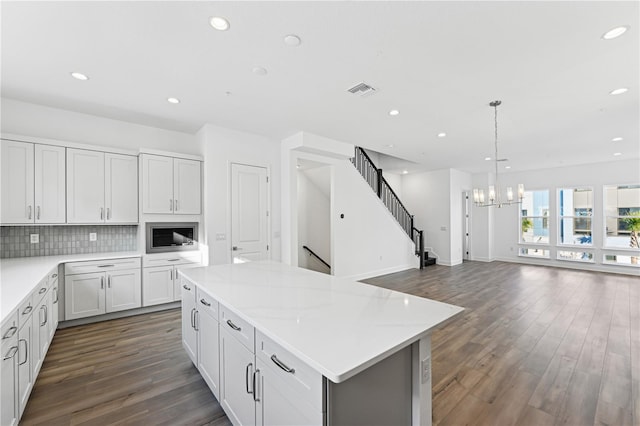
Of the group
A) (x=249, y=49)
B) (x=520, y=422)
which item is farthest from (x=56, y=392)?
(x=520, y=422)

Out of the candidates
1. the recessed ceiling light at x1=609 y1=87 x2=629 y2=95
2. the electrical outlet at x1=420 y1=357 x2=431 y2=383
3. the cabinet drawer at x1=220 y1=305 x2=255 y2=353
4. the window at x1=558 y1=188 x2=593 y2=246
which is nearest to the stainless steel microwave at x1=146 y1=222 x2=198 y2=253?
the cabinet drawer at x1=220 y1=305 x2=255 y2=353

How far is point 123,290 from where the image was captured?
3895 millimetres

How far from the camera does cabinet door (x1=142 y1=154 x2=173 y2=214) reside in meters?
4.16

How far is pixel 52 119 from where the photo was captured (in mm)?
3824

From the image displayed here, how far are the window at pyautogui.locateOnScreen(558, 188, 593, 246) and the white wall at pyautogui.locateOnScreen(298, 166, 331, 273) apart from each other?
22.3 ft

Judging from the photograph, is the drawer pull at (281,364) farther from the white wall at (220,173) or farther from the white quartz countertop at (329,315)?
the white wall at (220,173)

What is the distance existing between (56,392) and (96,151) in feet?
9.89

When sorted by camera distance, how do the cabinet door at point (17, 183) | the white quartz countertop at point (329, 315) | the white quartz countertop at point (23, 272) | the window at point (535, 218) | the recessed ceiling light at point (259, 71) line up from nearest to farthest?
the white quartz countertop at point (329, 315) < the white quartz countertop at point (23, 272) < the recessed ceiling light at point (259, 71) < the cabinet door at point (17, 183) < the window at point (535, 218)

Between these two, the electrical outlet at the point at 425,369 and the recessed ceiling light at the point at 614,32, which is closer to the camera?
the electrical outlet at the point at 425,369

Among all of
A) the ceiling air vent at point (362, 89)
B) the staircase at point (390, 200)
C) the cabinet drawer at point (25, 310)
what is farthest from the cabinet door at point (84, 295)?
the staircase at point (390, 200)

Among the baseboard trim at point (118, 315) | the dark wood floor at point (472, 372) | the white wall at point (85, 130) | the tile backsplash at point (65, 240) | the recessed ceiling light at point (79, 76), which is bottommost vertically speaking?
the dark wood floor at point (472, 372)

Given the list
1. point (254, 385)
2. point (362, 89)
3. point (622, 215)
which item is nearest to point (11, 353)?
point (254, 385)

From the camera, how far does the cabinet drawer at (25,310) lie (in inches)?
75.6

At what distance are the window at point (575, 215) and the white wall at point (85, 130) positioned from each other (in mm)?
9696
